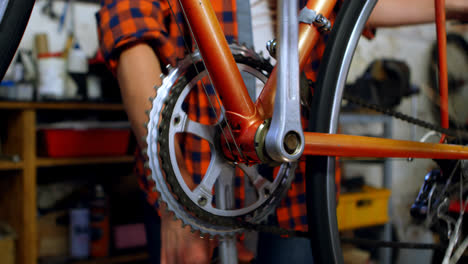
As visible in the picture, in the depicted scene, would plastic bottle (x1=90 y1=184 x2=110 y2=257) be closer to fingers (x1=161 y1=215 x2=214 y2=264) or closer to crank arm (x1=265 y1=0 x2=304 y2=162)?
fingers (x1=161 y1=215 x2=214 y2=264)

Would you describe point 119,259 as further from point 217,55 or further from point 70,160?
point 217,55

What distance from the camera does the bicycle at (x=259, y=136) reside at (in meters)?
0.30

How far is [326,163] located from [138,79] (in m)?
0.23

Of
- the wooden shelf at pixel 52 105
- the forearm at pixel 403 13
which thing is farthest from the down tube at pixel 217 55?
the wooden shelf at pixel 52 105

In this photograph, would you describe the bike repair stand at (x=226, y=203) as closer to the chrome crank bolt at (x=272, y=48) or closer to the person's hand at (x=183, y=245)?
the person's hand at (x=183, y=245)

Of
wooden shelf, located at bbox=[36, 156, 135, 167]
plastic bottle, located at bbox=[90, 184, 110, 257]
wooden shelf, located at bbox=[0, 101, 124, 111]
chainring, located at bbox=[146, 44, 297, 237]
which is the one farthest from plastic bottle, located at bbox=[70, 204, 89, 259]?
chainring, located at bbox=[146, 44, 297, 237]

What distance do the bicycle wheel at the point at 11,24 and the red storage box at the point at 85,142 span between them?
910 millimetres

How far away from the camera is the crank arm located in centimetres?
29

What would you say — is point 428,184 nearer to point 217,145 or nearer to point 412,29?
point 217,145

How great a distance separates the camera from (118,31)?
394 millimetres

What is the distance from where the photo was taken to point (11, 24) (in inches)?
10.1

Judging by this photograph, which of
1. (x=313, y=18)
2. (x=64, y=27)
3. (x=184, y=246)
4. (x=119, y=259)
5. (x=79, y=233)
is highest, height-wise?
(x=64, y=27)

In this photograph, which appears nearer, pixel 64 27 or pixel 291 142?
pixel 291 142

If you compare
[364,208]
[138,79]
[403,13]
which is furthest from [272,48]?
[364,208]
